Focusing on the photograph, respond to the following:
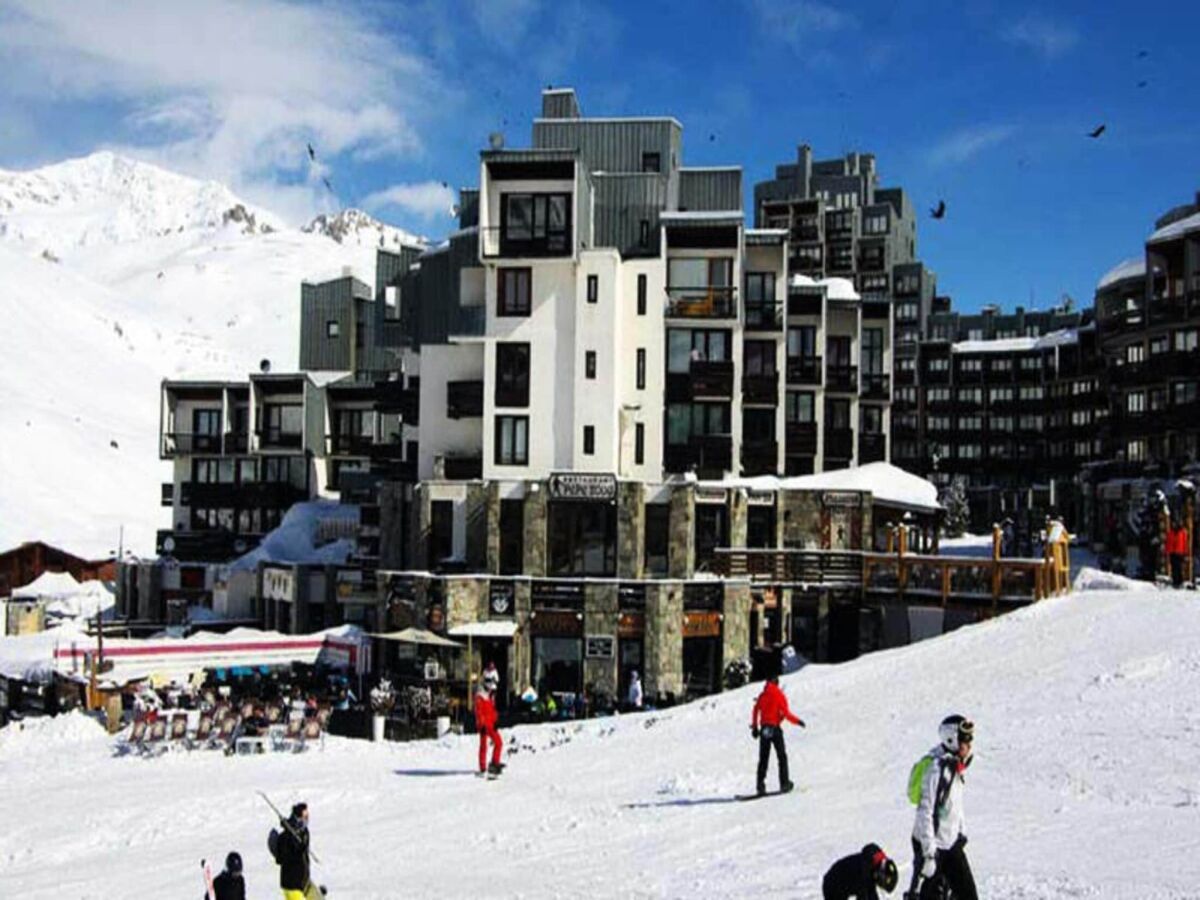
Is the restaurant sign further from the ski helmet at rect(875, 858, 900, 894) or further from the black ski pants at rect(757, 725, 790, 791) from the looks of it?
the ski helmet at rect(875, 858, 900, 894)

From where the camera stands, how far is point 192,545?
218 ft

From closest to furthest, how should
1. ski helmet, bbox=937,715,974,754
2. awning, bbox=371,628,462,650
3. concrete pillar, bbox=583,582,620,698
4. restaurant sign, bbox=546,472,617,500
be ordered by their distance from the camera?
ski helmet, bbox=937,715,974,754 → awning, bbox=371,628,462,650 → concrete pillar, bbox=583,582,620,698 → restaurant sign, bbox=546,472,617,500

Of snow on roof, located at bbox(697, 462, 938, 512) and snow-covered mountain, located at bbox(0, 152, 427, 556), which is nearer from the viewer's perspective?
snow on roof, located at bbox(697, 462, 938, 512)

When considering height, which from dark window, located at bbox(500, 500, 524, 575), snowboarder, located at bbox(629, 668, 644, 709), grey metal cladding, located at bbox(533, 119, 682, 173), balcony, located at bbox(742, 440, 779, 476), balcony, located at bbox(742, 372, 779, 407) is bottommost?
snowboarder, located at bbox(629, 668, 644, 709)

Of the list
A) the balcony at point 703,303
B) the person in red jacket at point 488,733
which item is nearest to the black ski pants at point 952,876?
the person in red jacket at point 488,733

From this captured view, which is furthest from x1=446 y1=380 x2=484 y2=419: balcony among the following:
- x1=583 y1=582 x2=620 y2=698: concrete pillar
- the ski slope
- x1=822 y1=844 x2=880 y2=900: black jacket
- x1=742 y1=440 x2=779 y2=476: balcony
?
x1=822 y1=844 x2=880 y2=900: black jacket

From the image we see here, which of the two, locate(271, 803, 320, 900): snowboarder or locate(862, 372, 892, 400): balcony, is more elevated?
locate(862, 372, 892, 400): balcony

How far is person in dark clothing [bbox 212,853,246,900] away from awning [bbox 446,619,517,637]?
25744 mm

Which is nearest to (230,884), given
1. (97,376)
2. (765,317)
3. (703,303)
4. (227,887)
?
(227,887)

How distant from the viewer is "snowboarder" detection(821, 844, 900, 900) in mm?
11289

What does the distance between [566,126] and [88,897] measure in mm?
42886

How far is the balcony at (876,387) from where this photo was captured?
194 ft

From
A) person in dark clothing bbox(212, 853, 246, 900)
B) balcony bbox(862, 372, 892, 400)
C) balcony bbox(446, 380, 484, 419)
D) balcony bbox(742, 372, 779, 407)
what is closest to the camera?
person in dark clothing bbox(212, 853, 246, 900)

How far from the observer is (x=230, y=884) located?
14258 mm
